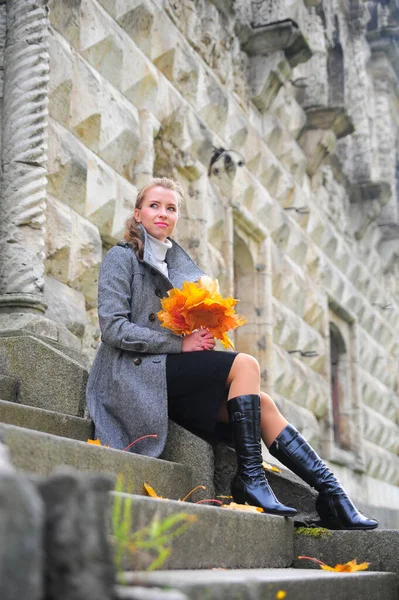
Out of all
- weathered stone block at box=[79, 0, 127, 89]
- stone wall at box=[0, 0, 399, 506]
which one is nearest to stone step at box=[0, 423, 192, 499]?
stone wall at box=[0, 0, 399, 506]

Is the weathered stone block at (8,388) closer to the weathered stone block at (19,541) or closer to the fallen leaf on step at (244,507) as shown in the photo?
the fallen leaf on step at (244,507)

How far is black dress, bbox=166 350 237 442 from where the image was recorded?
12.7ft

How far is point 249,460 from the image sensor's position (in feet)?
12.1

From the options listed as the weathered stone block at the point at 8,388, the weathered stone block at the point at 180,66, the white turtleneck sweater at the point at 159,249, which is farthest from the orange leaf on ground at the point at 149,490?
the weathered stone block at the point at 180,66

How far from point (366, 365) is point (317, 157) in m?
3.79

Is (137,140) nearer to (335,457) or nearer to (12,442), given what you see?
(12,442)

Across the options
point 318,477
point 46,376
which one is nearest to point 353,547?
point 318,477

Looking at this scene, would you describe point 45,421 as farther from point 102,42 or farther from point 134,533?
point 102,42

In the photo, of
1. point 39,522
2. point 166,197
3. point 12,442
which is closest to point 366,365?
point 166,197

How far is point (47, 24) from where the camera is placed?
17.1 ft

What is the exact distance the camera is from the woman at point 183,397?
3.75 meters

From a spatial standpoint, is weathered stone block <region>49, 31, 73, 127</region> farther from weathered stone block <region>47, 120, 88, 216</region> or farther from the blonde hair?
the blonde hair

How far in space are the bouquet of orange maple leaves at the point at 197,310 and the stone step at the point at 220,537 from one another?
85cm

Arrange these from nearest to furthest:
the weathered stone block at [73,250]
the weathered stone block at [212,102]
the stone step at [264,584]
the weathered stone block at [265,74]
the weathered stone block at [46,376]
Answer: the stone step at [264,584] → the weathered stone block at [46,376] → the weathered stone block at [73,250] → the weathered stone block at [212,102] → the weathered stone block at [265,74]
